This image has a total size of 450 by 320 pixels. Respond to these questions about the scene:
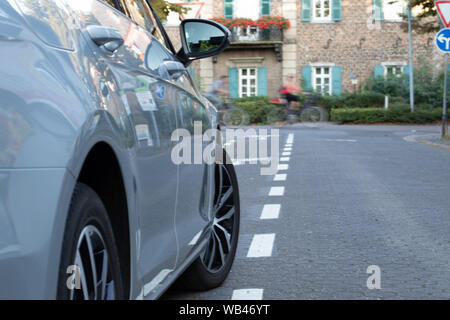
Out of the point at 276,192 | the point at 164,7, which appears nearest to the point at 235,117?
the point at 164,7

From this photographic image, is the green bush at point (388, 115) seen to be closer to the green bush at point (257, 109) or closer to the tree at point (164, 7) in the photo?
the green bush at point (257, 109)

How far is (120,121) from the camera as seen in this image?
7.37 ft

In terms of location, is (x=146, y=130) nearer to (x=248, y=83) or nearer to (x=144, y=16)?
(x=144, y=16)

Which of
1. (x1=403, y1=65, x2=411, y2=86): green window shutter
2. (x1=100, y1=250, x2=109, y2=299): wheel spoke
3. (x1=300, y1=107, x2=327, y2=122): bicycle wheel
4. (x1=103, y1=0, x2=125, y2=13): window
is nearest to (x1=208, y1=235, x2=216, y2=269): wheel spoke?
(x1=103, y1=0, x2=125, y2=13): window

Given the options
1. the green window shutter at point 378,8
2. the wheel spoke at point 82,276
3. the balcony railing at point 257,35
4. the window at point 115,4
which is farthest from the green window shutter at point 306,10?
the wheel spoke at point 82,276

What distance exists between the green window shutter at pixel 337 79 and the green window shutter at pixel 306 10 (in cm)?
301

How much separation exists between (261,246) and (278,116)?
80.3 feet

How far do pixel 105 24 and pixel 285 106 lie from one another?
1029 inches

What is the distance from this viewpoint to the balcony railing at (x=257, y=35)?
39031 millimetres

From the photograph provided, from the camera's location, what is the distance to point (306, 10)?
38.6 meters

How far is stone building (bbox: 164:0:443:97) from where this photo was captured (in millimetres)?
38406

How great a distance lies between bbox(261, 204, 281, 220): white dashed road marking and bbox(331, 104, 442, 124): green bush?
26776 millimetres
